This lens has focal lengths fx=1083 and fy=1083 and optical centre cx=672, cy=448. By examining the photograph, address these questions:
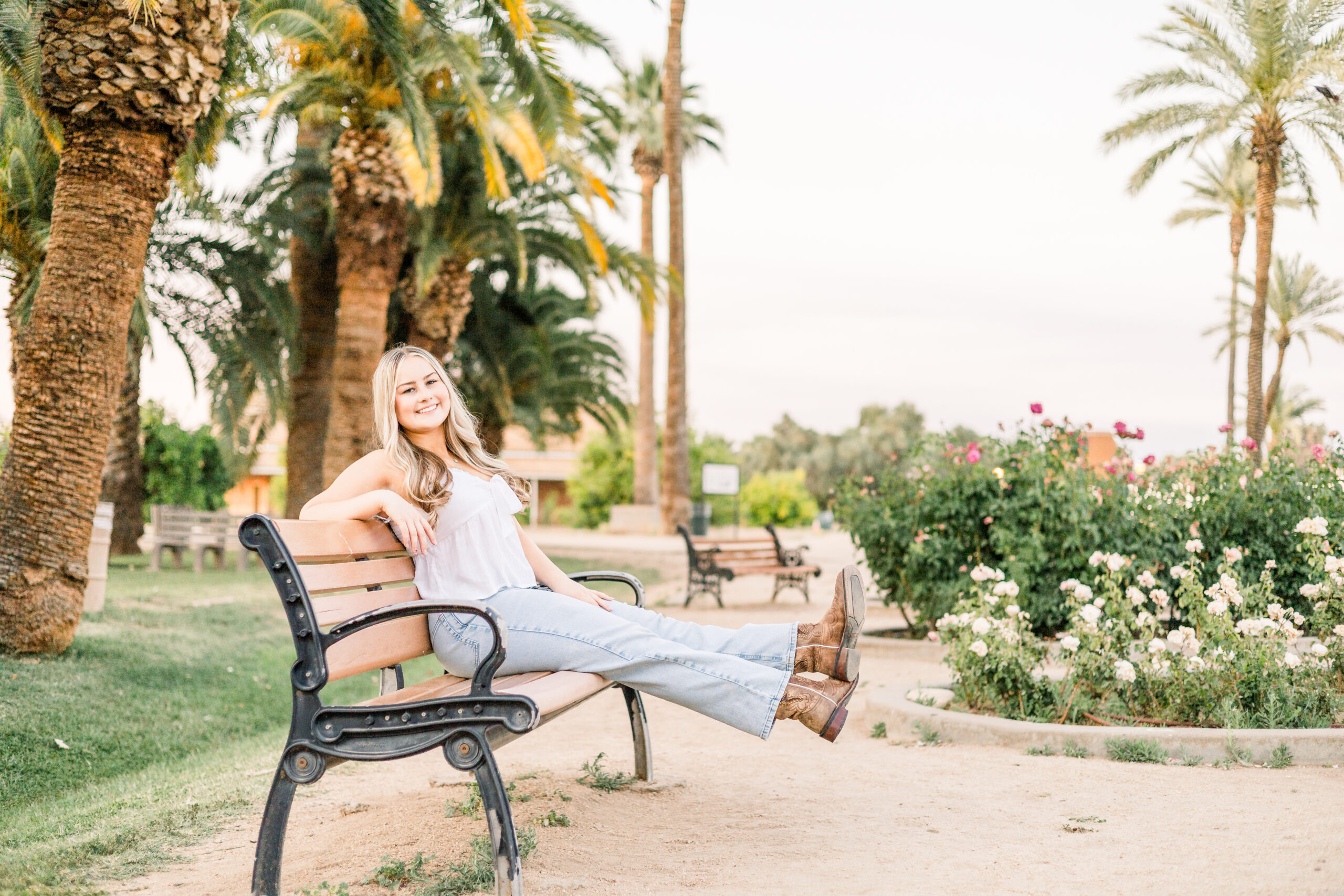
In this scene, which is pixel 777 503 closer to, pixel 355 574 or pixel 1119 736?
pixel 1119 736

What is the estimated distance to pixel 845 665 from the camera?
3.37m

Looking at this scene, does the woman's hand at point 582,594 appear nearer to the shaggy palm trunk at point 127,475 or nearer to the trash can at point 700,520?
the shaggy palm trunk at point 127,475

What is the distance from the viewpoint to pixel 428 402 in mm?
3646

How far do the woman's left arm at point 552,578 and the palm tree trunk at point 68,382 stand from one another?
3.71m

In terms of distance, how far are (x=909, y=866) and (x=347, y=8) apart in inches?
431

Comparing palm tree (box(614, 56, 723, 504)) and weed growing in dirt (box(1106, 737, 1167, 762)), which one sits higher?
palm tree (box(614, 56, 723, 504))

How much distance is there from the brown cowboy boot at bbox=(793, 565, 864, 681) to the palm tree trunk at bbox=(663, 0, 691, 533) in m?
22.6

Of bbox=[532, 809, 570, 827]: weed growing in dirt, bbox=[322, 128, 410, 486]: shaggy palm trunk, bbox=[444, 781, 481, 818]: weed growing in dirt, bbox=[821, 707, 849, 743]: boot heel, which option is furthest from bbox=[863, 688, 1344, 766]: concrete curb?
bbox=[322, 128, 410, 486]: shaggy palm trunk

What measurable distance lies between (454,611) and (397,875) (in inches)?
32.6

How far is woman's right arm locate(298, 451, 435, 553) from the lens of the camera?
130 inches

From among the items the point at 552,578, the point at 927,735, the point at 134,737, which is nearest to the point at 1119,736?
the point at 927,735

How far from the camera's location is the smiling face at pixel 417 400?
3.63 m

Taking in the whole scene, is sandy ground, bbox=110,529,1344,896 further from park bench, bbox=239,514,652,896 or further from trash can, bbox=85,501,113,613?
trash can, bbox=85,501,113,613

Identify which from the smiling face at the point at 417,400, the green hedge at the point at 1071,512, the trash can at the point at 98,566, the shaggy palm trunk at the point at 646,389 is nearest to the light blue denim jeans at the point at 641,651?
the smiling face at the point at 417,400
